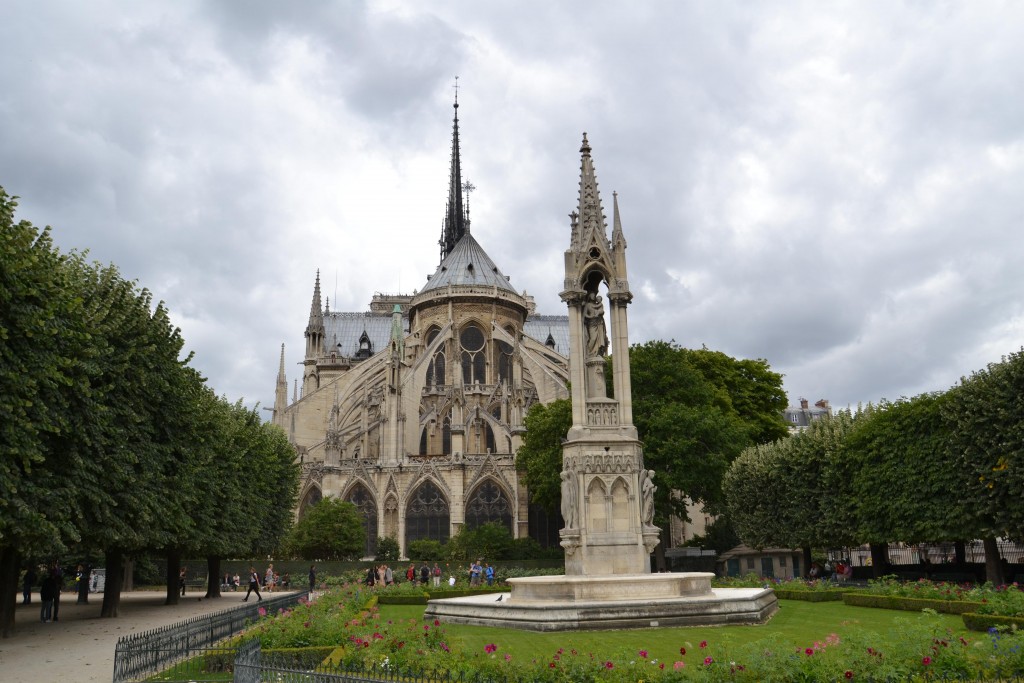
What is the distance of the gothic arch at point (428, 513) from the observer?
54.0 metres

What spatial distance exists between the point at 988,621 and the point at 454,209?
9830cm

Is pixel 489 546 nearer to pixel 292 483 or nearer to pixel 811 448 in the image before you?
pixel 292 483

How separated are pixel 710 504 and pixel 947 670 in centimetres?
2949

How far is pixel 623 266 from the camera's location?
18.6 metres

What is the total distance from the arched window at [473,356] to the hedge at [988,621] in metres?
53.8

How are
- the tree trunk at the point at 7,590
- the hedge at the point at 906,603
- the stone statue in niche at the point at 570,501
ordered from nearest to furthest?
1. the stone statue in niche at the point at 570,501
2. the hedge at the point at 906,603
3. the tree trunk at the point at 7,590

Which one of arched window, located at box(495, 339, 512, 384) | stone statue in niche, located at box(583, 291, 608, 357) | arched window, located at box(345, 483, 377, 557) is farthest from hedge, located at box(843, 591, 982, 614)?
arched window, located at box(495, 339, 512, 384)

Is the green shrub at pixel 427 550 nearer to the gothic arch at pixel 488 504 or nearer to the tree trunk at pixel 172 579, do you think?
the gothic arch at pixel 488 504

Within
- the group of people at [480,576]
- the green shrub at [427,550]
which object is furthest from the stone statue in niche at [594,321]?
the green shrub at [427,550]

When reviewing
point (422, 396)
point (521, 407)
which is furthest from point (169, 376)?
point (422, 396)

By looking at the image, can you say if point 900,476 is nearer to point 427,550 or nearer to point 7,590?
point 7,590

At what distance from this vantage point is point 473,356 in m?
69.4

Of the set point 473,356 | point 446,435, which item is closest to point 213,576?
point 446,435

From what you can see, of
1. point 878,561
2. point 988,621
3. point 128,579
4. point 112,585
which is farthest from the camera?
point 128,579
